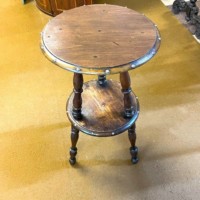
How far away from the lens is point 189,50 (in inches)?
79.7

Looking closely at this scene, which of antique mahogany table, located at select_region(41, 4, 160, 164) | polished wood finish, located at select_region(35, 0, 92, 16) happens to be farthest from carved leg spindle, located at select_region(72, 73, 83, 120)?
polished wood finish, located at select_region(35, 0, 92, 16)

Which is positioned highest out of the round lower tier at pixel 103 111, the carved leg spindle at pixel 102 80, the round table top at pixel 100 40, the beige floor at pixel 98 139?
the round table top at pixel 100 40

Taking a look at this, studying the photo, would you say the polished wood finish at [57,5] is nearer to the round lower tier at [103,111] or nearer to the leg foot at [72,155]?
the round lower tier at [103,111]

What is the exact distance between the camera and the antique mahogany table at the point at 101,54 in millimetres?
965

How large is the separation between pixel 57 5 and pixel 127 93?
4.77ft

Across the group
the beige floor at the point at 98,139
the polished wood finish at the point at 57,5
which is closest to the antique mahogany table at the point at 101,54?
the beige floor at the point at 98,139

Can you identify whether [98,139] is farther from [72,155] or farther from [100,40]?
[100,40]

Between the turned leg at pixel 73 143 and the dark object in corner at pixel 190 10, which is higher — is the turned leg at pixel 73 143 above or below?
below

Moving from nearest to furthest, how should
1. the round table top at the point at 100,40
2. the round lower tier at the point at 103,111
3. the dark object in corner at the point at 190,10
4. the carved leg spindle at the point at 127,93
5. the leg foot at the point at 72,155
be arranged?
1. the round table top at the point at 100,40
2. the carved leg spindle at the point at 127,93
3. the round lower tier at the point at 103,111
4. the leg foot at the point at 72,155
5. the dark object in corner at the point at 190,10

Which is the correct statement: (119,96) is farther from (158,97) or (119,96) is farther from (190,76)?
(190,76)

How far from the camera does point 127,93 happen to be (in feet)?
3.75

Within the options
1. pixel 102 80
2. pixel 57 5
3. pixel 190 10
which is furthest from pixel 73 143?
pixel 190 10

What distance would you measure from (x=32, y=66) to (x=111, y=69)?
1.13 metres

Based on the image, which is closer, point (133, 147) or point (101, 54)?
point (101, 54)
